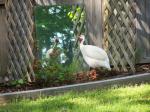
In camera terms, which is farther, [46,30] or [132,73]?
[46,30]

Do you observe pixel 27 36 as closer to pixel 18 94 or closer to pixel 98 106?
pixel 18 94

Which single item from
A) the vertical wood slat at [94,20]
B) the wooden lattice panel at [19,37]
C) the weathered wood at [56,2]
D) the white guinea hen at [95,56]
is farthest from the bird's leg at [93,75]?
the weathered wood at [56,2]

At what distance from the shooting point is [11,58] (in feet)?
33.1

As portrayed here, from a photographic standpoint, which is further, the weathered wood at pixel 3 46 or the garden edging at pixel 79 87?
the weathered wood at pixel 3 46

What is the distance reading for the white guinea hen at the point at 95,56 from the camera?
9648 mm

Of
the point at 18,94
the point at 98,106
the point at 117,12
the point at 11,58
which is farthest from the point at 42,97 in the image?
the point at 117,12

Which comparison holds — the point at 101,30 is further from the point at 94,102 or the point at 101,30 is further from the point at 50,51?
the point at 94,102

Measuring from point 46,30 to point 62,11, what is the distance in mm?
542

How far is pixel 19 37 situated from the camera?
9766mm

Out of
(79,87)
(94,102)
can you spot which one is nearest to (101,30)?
(79,87)

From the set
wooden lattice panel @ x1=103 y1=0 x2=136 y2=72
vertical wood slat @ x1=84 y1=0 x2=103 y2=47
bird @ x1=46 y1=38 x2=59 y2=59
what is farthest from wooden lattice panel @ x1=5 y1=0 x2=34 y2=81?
wooden lattice panel @ x1=103 y1=0 x2=136 y2=72

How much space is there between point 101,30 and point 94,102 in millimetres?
3474

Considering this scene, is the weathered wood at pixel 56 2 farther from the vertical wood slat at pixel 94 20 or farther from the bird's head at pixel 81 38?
the bird's head at pixel 81 38

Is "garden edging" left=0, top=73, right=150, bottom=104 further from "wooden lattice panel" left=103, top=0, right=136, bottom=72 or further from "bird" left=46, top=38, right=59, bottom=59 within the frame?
"bird" left=46, top=38, right=59, bottom=59
